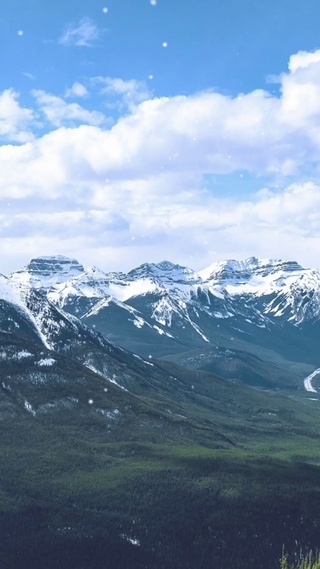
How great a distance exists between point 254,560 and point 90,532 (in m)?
49.9

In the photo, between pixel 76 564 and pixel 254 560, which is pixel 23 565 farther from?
pixel 254 560

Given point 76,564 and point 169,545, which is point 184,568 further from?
point 76,564

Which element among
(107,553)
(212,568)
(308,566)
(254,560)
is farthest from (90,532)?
(308,566)

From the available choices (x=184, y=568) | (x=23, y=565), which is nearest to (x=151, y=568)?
(x=184, y=568)

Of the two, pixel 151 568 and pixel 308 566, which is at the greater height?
pixel 308 566

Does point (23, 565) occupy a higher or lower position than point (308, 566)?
lower

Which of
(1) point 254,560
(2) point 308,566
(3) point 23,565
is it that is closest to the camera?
(2) point 308,566

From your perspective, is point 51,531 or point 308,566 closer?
point 308,566

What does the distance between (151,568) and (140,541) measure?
12429mm

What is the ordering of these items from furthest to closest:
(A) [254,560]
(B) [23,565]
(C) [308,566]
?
1. (A) [254,560]
2. (B) [23,565]
3. (C) [308,566]

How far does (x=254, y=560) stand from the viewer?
197250mm

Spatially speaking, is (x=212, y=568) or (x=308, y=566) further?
(x=212, y=568)

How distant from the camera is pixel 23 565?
183m

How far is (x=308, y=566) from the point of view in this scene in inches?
2445
